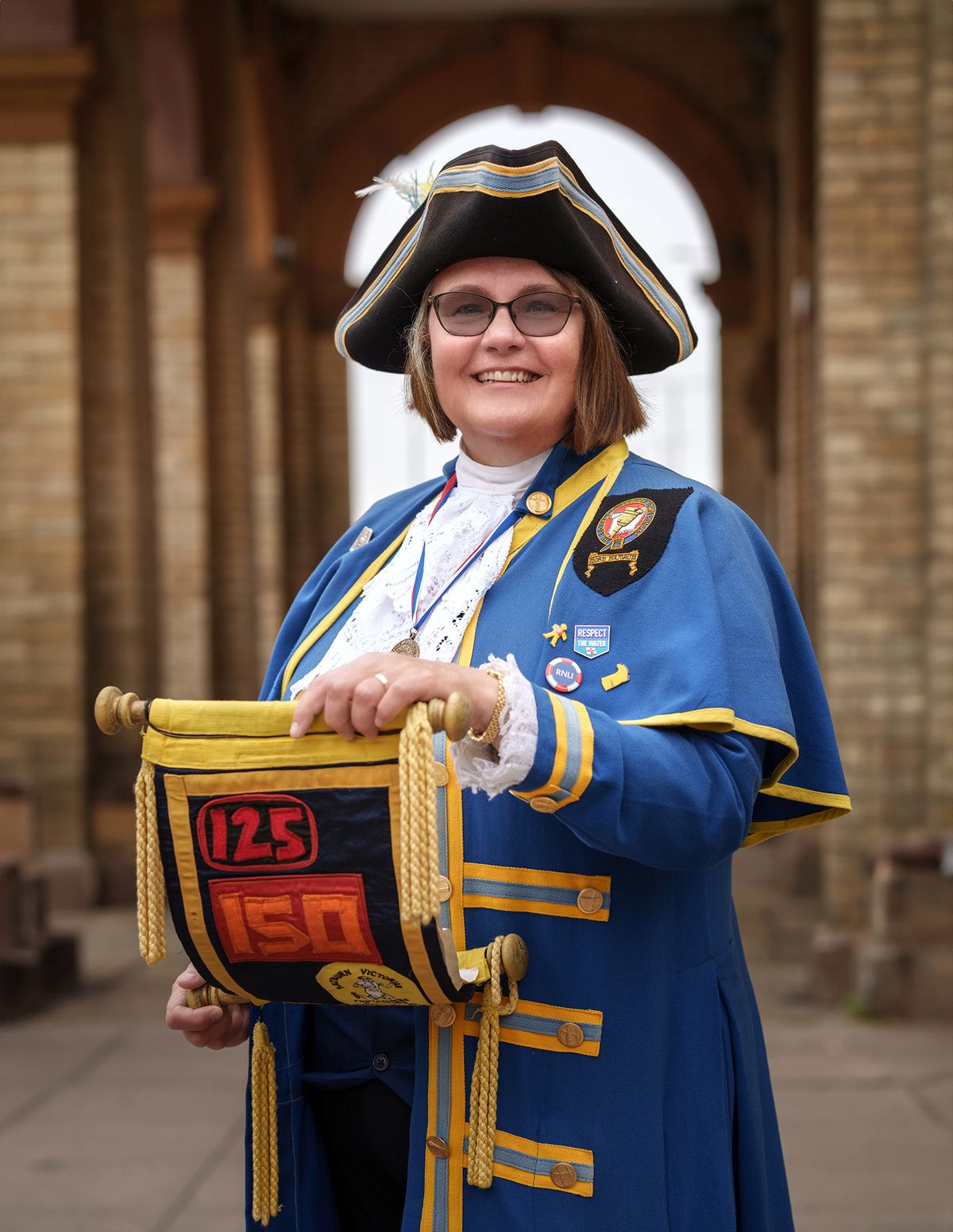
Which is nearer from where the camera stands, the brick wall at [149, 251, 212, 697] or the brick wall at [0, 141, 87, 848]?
the brick wall at [0, 141, 87, 848]

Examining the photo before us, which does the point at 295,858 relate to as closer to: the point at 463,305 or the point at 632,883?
the point at 632,883

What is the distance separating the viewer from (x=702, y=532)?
1.80m

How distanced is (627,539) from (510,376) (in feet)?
0.94

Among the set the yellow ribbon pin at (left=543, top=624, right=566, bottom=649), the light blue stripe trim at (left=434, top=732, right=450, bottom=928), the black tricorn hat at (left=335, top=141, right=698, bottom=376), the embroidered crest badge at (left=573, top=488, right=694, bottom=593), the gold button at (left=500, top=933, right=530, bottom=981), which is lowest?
the gold button at (left=500, top=933, right=530, bottom=981)

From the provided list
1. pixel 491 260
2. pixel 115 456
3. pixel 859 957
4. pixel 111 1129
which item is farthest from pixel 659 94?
pixel 491 260

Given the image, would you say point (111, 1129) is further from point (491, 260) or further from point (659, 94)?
point (659, 94)

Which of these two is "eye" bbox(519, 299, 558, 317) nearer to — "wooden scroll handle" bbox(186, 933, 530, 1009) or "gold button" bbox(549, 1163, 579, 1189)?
"wooden scroll handle" bbox(186, 933, 530, 1009)

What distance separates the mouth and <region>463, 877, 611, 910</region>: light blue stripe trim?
25.5 inches

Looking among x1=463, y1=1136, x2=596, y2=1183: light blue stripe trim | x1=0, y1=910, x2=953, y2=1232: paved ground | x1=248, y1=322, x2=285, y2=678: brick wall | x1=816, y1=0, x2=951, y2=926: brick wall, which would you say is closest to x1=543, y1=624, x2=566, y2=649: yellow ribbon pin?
x1=463, y1=1136, x2=596, y2=1183: light blue stripe trim

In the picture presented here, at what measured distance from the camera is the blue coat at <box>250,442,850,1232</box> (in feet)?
5.39

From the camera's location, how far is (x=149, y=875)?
5.42ft

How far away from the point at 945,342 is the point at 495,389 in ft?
15.5

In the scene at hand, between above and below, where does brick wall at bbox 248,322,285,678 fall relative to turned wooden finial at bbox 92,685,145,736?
above

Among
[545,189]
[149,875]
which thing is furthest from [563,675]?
[545,189]
